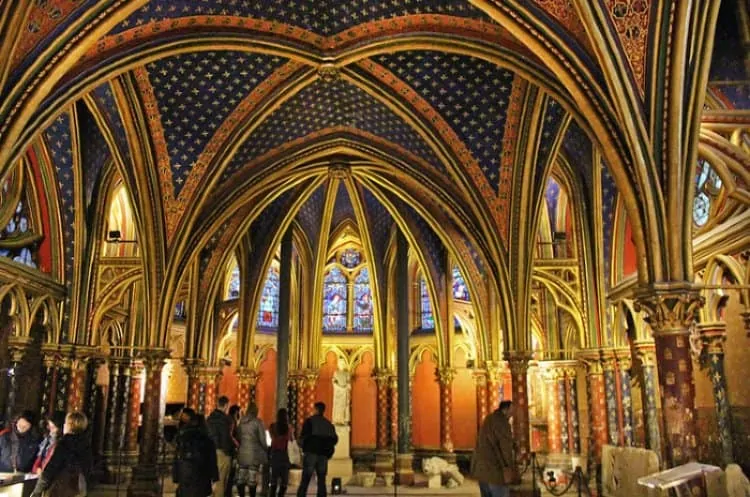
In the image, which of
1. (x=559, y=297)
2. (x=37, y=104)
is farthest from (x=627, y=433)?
(x=37, y=104)

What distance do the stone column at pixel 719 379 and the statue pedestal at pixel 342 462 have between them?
8459 mm

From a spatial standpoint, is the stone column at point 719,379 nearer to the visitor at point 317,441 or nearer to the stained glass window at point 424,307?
the visitor at point 317,441

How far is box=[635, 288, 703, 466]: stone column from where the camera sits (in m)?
7.44

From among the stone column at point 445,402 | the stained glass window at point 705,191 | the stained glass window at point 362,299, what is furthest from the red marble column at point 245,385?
the stained glass window at point 705,191

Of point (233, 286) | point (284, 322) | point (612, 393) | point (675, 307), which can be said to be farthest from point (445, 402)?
point (675, 307)

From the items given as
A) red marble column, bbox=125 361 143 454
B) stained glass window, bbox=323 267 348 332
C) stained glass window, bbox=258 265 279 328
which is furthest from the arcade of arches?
stained glass window, bbox=323 267 348 332

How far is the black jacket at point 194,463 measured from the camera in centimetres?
613

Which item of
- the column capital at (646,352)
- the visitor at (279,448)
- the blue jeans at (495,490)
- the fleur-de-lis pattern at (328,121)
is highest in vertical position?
the fleur-de-lis pattern at (328,121)

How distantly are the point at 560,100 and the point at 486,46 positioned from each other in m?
1.46

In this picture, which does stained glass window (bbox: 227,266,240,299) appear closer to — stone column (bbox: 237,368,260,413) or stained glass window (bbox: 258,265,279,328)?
stained glass window (bbox: 258,265,279,328)

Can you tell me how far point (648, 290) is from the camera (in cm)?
788

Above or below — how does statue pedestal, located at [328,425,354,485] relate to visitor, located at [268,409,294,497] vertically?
below

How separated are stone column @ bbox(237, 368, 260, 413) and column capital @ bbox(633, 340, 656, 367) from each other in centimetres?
1076

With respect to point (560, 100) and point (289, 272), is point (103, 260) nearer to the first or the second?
point (289, 272)
